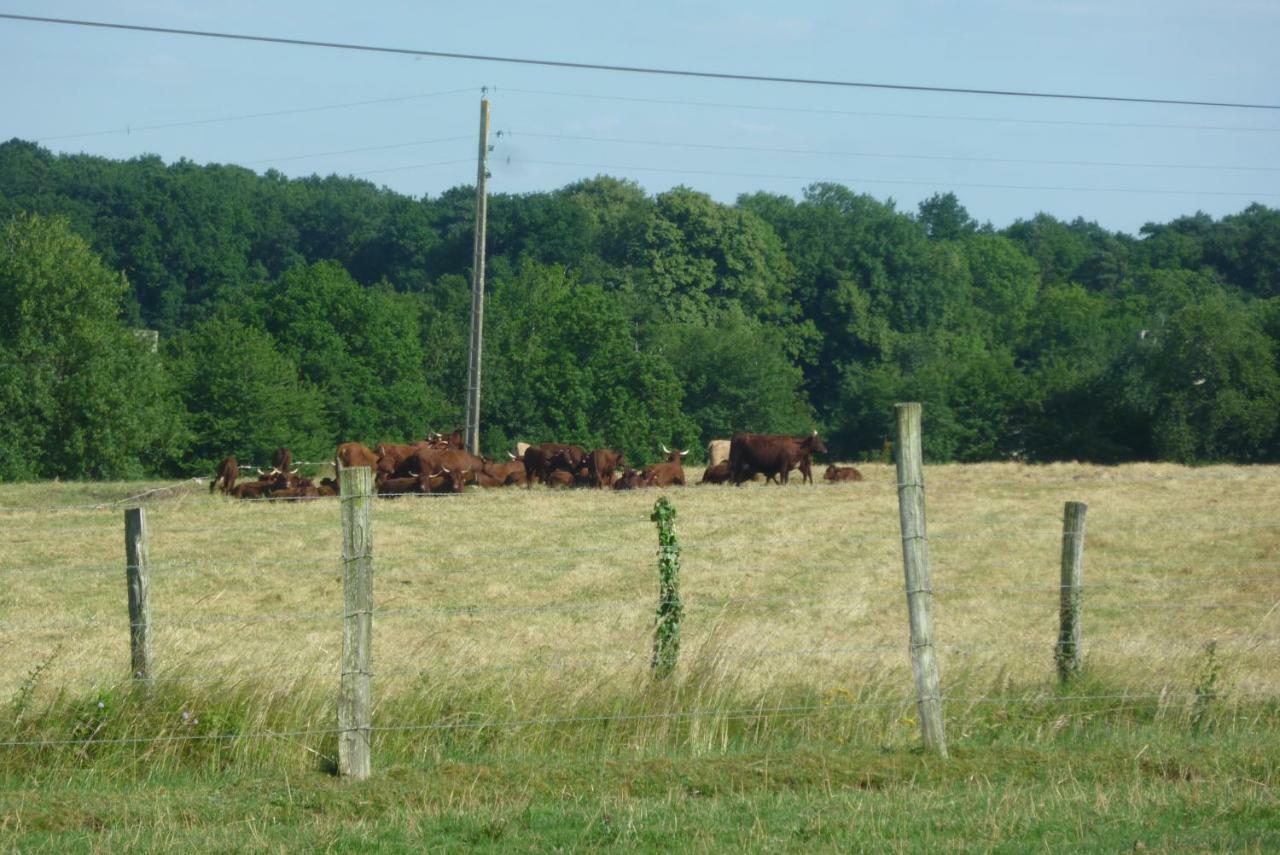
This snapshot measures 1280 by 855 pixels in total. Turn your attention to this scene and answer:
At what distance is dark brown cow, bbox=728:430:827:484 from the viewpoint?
32.1m

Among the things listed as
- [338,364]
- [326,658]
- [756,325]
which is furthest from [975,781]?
[756,325]

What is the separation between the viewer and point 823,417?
258 ft

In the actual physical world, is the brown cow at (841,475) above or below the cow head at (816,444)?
below

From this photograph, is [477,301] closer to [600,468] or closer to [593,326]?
[600,468]

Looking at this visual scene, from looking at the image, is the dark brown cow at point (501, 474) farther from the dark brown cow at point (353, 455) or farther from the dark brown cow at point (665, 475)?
the dark brown cow at point (665, 475)

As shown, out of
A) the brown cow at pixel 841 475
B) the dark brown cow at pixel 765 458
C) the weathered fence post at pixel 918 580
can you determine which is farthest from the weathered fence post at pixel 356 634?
the brown cow at pixel 841 475

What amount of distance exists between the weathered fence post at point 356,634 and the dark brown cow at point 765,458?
80.5 ft

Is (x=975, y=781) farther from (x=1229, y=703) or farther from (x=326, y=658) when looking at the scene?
(x=326, y=658)

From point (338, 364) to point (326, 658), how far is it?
52.0 meters

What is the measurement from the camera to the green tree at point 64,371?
1788 inches

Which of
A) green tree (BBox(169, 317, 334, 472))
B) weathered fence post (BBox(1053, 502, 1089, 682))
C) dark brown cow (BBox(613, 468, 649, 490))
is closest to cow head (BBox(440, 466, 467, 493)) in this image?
dark brown cow (BBox(613, 468, 649, 490))

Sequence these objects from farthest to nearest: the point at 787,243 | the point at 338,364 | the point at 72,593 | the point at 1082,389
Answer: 1. the point at 787,243
2. the point at 338,364
3. the point at 1082,389
4. the point at 72,593

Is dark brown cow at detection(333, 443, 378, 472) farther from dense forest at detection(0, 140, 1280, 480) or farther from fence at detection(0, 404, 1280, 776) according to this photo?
dense forest at detection(0, 140, 1280, 480)

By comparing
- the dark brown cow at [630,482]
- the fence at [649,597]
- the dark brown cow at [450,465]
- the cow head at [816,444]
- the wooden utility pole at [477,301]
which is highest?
the wooden utility pole at [477,301]
